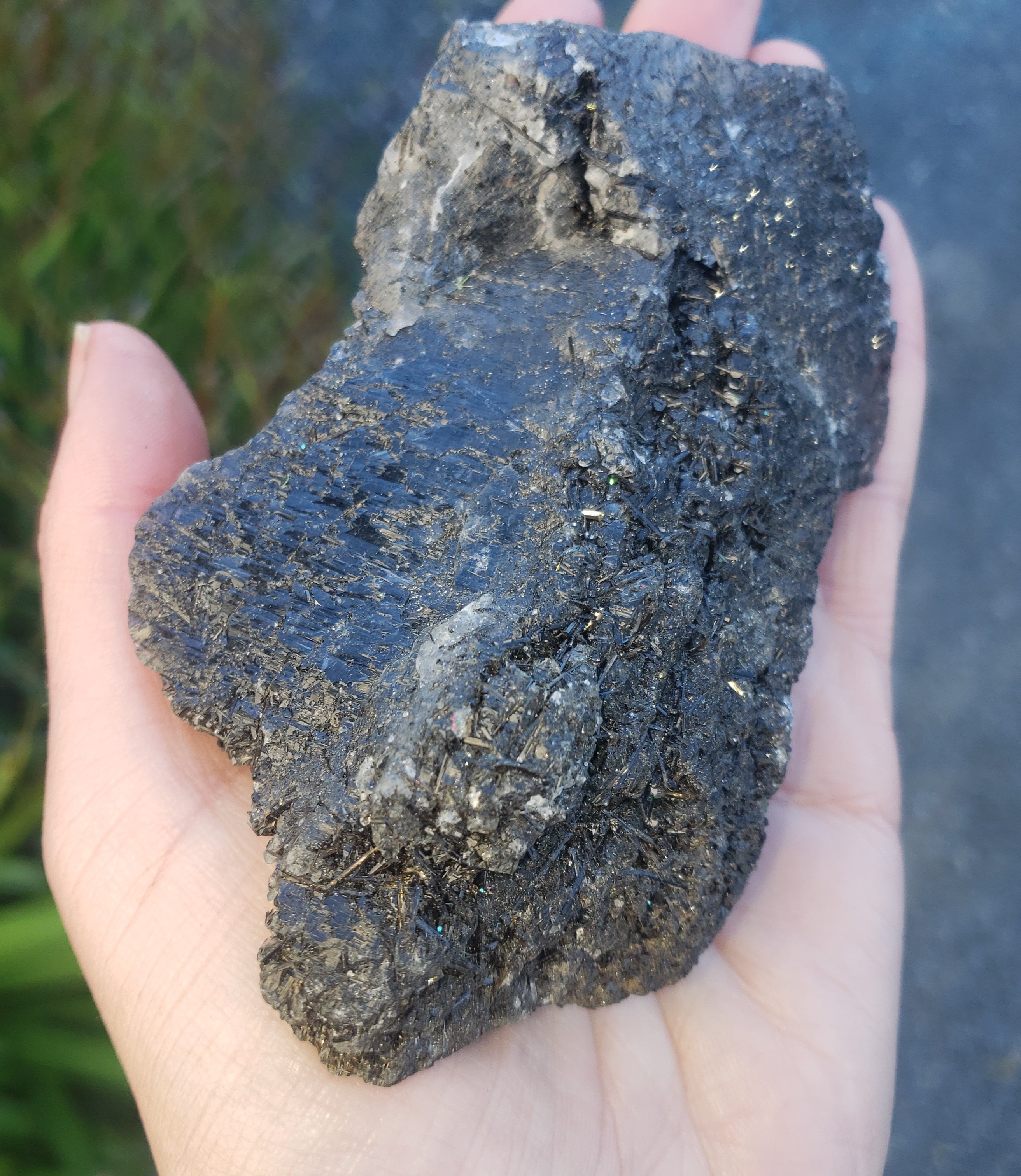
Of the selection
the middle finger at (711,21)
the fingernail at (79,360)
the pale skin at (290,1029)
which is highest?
the middle finger at (711,21)

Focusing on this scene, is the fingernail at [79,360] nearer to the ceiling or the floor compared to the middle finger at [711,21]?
nearer to the floor

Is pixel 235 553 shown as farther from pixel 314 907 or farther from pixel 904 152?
pixel 904 152

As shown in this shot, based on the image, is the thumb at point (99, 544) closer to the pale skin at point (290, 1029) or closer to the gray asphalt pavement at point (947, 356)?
the pale skin at point (290, 1029)

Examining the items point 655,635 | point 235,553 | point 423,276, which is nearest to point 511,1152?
point 655,635

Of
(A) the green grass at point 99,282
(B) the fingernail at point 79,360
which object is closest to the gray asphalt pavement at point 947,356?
(A) the green grass at point 99,282

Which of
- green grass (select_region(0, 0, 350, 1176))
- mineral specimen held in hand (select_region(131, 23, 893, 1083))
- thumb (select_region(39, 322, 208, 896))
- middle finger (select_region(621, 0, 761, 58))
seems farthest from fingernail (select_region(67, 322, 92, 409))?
middle finger (select_region(621, 0, 761, 58))

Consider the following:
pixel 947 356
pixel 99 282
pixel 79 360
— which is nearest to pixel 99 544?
pixel 79 360

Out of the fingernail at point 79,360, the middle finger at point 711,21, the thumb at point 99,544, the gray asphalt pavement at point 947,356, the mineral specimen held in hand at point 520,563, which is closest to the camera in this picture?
the mineral specimen held in hand at point 520,563

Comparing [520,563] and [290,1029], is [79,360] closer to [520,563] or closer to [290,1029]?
[520,563]
